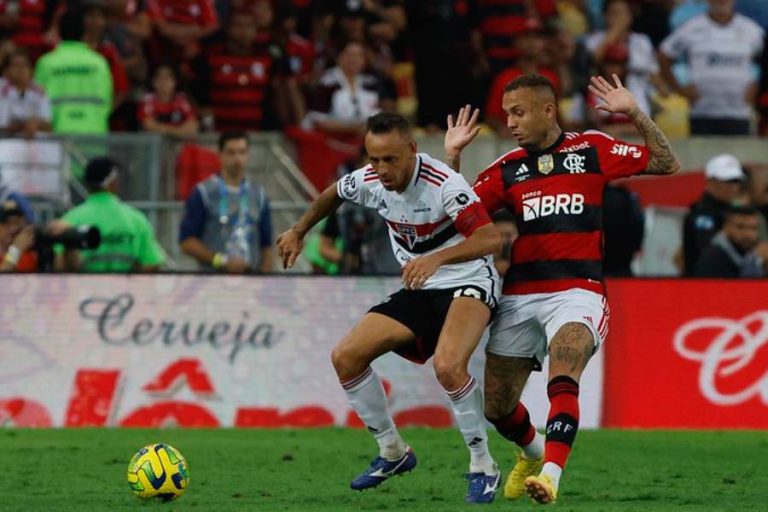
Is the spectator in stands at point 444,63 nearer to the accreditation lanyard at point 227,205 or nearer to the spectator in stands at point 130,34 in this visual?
the spectator in stands at point 130,34

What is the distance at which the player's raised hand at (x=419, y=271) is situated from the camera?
9.08 meters

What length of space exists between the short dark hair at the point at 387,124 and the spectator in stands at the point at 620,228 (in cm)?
584

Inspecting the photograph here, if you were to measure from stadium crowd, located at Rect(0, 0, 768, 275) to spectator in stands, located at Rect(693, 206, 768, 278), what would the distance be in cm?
120

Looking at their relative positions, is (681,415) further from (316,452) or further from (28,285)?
(28,285)

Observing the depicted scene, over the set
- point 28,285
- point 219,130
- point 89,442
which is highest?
point 219,130

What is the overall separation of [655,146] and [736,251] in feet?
19.1

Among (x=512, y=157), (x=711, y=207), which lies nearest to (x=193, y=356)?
(x=711, y=207)

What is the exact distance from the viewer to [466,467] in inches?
446

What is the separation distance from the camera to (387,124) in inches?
371

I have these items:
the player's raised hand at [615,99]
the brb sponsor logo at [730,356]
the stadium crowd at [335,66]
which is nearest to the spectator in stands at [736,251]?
the brb sponsor logo at [730,356]

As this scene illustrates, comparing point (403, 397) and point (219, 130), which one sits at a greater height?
point (219, 130)

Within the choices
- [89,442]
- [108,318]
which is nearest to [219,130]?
[108,318]

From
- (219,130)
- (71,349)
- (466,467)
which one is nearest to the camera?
(466,467)

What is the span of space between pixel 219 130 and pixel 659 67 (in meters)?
4.77
